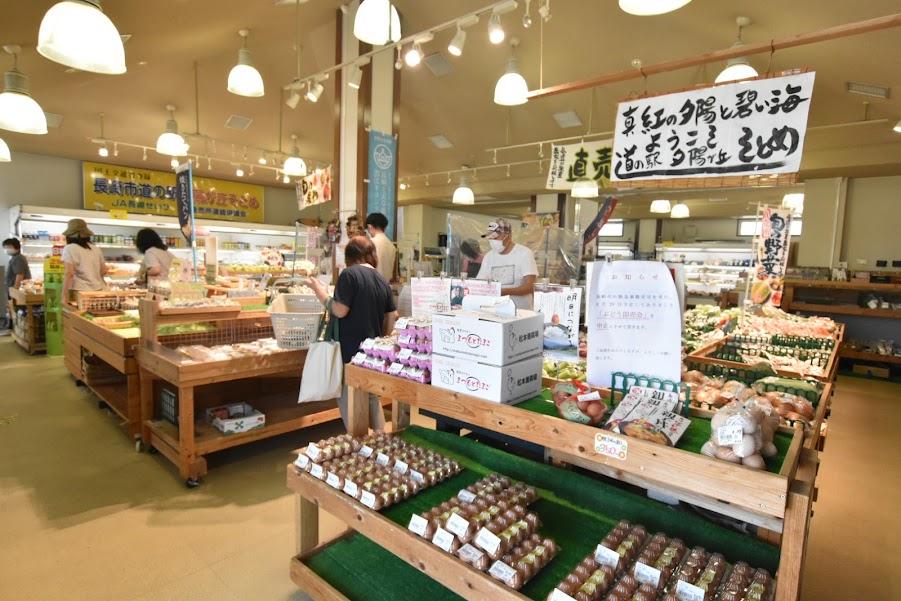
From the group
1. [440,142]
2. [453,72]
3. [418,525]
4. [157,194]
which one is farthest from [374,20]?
[157,194]

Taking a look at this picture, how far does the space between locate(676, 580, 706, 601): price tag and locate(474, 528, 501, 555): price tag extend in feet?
1.68

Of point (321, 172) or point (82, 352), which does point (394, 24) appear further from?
point (82, 352)

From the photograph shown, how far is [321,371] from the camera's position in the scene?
3.06 m

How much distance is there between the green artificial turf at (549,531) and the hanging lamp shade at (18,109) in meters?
3.76

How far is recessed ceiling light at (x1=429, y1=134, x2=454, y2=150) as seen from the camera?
908cm

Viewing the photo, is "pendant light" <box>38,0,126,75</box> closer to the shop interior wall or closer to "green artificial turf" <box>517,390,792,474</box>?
"green artificial turf" <box>517,390,792,474</box>

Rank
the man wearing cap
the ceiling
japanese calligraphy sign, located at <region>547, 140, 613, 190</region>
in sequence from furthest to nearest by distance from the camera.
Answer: japanese calligraphy sign, located at <region>547, 140, 613, 190</region>, the ceiling, the man wearing cap

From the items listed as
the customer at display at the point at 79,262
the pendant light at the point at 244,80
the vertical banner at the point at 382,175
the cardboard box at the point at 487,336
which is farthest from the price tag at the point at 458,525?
the customer at display at the point at 79,262

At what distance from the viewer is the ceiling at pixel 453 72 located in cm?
462

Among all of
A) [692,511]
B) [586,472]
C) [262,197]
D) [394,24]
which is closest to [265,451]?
[586,472]

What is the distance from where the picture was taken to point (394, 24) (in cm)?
328

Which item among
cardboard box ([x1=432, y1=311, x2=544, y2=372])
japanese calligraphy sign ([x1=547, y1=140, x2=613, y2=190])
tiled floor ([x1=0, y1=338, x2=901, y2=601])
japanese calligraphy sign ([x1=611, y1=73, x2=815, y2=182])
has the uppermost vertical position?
japanese calligraphy sign ([x1=547, y1=140, x2=613, y2=190])

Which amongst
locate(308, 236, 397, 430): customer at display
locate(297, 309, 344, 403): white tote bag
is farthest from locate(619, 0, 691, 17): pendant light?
locate(297, 309, 344, 403): white tote bag

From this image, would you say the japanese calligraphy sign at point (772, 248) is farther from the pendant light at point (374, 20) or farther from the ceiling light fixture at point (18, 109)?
the ceiling light fixture at point (18, 109)
